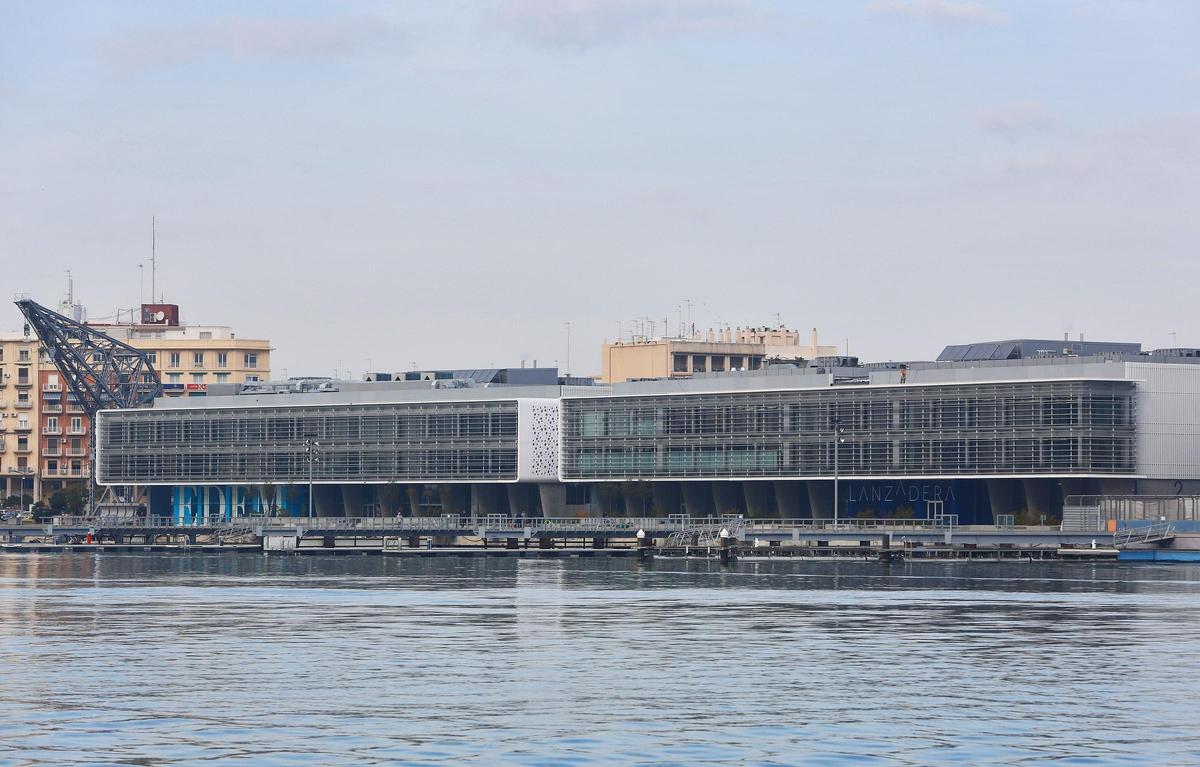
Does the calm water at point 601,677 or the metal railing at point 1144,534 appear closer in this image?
the calm water at point 601,677

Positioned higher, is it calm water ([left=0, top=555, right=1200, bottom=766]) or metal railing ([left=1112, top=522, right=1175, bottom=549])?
metal railing ([left=1112, top=522, right=1175, bottom=549])

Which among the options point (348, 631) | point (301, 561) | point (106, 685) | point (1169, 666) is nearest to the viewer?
point (106, 685)

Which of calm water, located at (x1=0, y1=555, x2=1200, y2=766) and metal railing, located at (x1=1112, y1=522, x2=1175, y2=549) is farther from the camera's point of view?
metal railing, located at (x1=1112, y1=522, x2=1175, y2=549)

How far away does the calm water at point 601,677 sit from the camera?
2258 inches

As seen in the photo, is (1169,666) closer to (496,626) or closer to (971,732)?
(971,732)

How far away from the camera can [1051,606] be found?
115 m

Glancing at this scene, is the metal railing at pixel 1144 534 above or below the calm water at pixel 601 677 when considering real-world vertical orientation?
above

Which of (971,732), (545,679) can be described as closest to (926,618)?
(545,679)

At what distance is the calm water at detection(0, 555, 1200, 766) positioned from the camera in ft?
188

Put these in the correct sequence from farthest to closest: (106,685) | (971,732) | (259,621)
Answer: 1. (259,621)
2. (106,685)
3. (971,732)

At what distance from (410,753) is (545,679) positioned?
18060 millimetres

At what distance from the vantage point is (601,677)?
74.3 metres

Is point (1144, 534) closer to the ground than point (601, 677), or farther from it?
farther from it

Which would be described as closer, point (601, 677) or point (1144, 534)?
point (601, 677)
